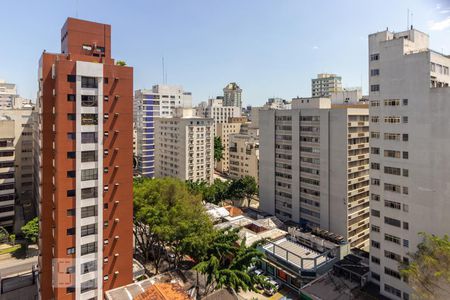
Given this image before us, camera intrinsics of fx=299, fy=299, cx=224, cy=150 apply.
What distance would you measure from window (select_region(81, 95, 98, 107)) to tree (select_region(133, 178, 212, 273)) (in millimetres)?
13155

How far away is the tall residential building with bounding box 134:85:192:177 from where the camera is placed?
89938 millimetres

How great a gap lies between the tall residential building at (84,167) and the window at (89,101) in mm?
84

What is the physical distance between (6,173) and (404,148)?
2369 inches

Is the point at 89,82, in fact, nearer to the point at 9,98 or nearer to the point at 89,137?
the point at 89,137

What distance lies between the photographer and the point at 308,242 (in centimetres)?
4312

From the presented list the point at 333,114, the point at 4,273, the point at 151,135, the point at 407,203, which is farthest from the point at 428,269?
the point at 151,135

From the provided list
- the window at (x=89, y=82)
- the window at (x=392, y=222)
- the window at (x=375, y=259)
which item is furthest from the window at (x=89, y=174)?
the window at (x=375, y=259)

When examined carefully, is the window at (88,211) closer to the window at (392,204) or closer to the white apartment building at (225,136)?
the window at (392,204)

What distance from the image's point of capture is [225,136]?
117 metres

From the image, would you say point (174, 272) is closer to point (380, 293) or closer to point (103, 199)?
point (103, 199)

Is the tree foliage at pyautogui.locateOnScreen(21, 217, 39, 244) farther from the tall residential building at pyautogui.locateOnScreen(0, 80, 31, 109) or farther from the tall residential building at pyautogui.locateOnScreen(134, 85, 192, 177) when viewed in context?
the tall residential building at pyautogui.locateOnScreen(0, 80, 31, 109)

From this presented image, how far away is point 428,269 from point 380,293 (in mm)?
9251

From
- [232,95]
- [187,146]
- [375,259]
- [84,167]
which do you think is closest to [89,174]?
[84,167]

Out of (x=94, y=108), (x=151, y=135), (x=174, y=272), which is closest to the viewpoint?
(x=94, y=108)
